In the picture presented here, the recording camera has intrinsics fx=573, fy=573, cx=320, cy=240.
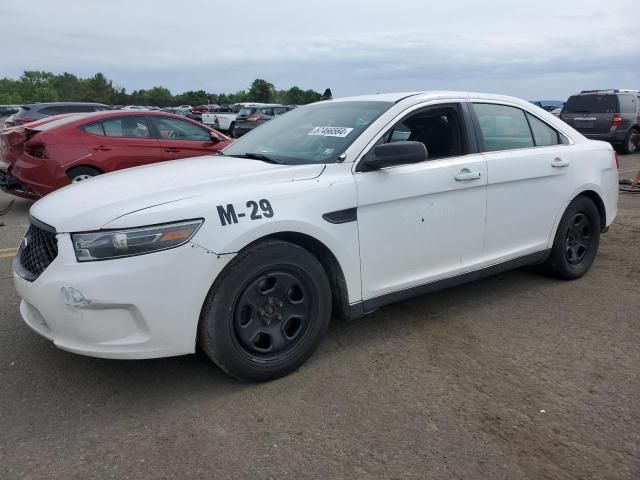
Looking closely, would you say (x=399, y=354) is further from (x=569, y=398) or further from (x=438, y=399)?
(x=569, y=398)

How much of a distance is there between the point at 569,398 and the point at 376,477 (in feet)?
4.23

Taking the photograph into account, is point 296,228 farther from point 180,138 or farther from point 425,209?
point 180,138

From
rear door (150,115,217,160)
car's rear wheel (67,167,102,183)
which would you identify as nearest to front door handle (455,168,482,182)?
car's rear wheel (67,167,102,183)

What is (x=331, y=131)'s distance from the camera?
3.85 metres

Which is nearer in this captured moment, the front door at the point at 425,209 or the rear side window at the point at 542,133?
the front door at the point at 425,209

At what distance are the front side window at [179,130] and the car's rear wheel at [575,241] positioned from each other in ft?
20.1

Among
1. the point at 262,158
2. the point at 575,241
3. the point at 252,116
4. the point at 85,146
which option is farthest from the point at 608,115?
the point at 262,158

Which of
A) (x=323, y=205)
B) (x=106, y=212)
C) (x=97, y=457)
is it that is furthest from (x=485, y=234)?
(x=97, y=457)

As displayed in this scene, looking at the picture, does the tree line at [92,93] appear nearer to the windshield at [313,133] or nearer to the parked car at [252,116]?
the parked car at [252,116]

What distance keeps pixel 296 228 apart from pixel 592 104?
16076 millimetres

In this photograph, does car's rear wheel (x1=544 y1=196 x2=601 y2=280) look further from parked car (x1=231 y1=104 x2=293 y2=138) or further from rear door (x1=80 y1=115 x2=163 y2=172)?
parked car (x1=231 y1=104 x2=293 y2=138)

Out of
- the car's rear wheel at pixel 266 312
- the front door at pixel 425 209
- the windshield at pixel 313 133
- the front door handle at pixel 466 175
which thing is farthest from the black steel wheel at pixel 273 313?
the front door handle at pixel 466 175

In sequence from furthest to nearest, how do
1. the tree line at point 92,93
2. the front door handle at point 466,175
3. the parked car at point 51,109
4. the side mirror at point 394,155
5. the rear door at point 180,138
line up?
1. the tree line at point 92,93
2. the parked car at point 51,109
3. the rear door at point 180,138
4. the front door handle at point 466,175
5. the side mirror at point 394,155

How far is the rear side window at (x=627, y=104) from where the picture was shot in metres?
16.2
